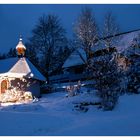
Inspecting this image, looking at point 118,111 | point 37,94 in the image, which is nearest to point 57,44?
point 37,94

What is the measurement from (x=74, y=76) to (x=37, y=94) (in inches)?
471

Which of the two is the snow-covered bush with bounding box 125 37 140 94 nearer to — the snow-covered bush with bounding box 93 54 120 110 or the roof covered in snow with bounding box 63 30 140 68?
the snow-covered bush with bounding box 93 54 120 110

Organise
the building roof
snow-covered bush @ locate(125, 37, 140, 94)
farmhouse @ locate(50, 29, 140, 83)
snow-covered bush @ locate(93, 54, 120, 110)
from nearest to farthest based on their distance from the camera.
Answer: snow-covered bush @ locate(93, 54, 120, 110) < snow-covered bush @ locate(125, 37, 140, 94) < the building roof < farmhouse @ locate(50, 29, 140, 83)

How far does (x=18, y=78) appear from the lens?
118ft

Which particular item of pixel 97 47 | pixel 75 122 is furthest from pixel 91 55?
pixel 75 122

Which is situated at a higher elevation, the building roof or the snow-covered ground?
the building roof

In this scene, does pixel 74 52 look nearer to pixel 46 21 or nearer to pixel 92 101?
pixel 46 21

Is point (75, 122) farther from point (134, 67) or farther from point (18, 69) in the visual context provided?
point (18, 69)

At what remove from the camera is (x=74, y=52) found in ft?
157

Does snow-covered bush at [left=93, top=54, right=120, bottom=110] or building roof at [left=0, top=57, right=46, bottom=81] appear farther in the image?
building roof at [left=0, top=57, right=46, bottom=81]

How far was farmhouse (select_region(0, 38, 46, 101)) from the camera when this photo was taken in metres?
35.2

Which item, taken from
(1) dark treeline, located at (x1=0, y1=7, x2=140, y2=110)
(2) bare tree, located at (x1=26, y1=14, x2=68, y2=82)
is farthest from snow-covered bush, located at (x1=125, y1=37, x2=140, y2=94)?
(2) bare tree, located at (x1=26, y1=14, x2=68, y2=82)

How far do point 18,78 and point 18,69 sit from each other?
0.91 m

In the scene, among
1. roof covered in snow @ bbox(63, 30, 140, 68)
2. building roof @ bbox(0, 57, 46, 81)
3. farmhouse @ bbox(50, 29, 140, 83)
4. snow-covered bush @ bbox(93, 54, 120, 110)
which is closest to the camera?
snow-covered bush @ bbox(93, 54, 120, 110)
